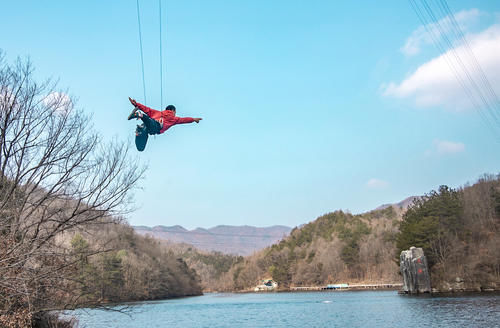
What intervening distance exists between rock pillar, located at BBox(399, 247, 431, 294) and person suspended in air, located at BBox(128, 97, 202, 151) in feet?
186

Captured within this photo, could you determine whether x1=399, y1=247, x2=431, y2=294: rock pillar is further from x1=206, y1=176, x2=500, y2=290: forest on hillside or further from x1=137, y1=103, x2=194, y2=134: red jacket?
x1=137, y1=103, x2=194, y2=134: red jacket

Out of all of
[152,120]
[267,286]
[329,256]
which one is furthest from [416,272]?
[267,286]

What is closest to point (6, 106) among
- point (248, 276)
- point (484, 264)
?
point (484, 264)

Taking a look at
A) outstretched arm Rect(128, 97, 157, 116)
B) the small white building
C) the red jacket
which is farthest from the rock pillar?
the small white building

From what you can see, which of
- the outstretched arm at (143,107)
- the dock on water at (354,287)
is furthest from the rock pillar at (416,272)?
the outstretched arm at (143,107)

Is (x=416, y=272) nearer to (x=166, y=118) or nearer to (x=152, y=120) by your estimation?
(x=166, y=118)

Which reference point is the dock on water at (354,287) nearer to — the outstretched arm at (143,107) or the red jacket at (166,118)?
the red jacket at (166,118)

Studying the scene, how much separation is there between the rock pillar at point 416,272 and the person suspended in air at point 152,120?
56819mm

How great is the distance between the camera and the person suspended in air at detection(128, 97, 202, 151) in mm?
12305

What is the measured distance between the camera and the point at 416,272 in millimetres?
62719

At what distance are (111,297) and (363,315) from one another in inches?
1141

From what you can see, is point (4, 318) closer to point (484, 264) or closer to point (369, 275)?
point (484, 264)

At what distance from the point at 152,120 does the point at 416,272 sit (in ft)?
195

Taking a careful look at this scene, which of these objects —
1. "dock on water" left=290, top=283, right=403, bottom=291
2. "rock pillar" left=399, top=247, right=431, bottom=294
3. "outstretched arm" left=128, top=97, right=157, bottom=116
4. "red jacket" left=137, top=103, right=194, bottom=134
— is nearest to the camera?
"outstretched arm" left=128, top=97, right=157, bottom=116
